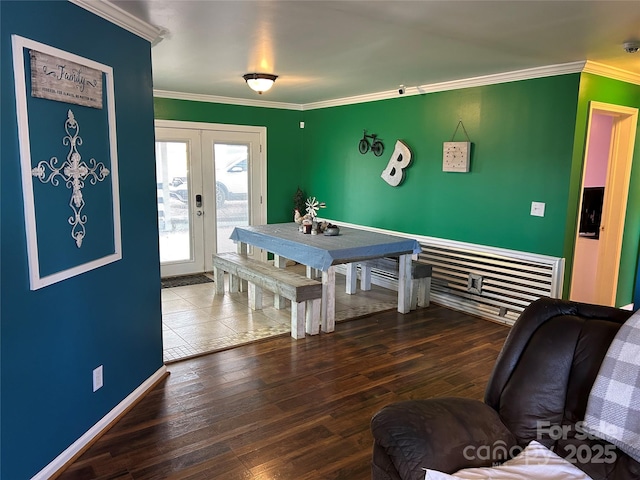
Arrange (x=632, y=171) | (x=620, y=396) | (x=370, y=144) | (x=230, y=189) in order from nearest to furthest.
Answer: (x=620, y=396) < (x=632, y=171) < (x=370, y=144) < (x=230, y=189)

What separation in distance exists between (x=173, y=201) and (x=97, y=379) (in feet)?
12.6

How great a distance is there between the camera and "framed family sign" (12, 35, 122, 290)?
6.45 feet

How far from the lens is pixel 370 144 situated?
19.2 ft

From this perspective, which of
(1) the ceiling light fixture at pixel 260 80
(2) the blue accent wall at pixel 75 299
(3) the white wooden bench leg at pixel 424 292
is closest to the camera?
(2) the blue accent wall at pixel 75 299

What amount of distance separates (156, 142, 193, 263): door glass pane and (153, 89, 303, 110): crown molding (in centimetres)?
59

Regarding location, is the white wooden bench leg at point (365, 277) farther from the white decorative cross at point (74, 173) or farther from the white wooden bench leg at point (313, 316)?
the white decorative cross at point (74, 173)

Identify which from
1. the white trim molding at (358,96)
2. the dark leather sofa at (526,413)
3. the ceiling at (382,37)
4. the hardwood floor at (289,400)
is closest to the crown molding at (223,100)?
the white trim molding at (358,96)

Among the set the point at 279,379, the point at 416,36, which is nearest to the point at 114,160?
the point at 279,379

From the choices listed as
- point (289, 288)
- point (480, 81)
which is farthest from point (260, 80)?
point (480, 81)

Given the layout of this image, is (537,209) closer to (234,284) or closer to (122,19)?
(234,284)

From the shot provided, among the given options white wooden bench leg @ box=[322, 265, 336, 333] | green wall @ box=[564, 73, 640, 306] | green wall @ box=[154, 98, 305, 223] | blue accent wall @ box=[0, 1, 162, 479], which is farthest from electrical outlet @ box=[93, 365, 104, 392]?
green wall @ box=[154, 98, 305, 223]

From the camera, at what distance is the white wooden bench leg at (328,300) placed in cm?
412

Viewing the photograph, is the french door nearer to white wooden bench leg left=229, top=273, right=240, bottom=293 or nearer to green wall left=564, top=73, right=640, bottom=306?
white wooden bench leg left=229, top=273, right=240, bottom=293

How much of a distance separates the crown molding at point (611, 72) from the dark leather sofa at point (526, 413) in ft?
9.17
